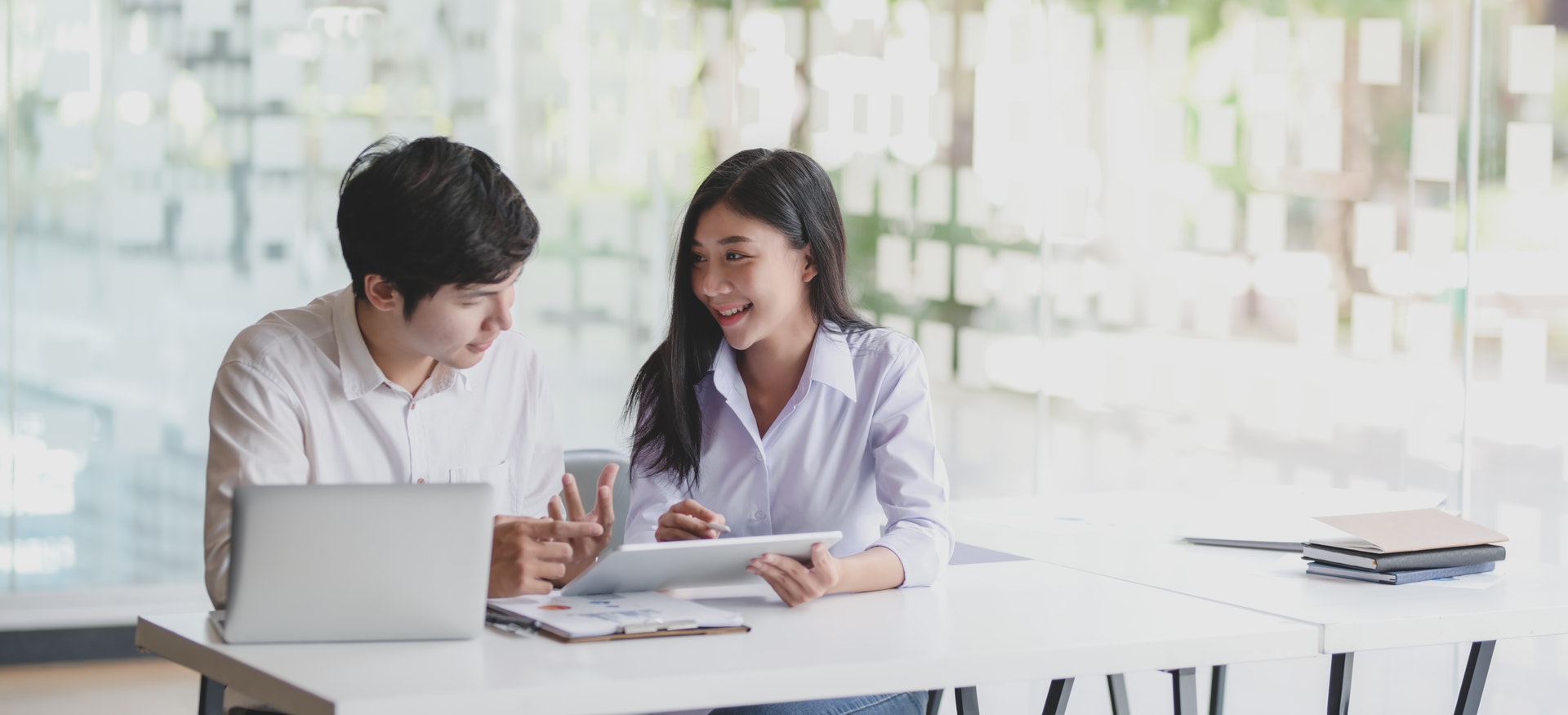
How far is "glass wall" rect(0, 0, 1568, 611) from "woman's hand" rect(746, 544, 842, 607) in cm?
282

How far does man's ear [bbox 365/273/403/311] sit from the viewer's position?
1.98m

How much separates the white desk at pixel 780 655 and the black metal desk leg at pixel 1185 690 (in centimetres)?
9

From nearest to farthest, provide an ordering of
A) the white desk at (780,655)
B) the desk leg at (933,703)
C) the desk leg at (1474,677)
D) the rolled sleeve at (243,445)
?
the white desk at (780,655) < the rolled sleeve at (243,445) < the desk leg at (1474,677) < the desk leg at (933,703)

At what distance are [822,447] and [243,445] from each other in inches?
32.0

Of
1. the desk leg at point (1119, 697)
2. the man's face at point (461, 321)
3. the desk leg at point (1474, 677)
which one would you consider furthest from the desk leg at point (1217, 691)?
the man's face at point (461, 321)

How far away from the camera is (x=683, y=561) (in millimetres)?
1890

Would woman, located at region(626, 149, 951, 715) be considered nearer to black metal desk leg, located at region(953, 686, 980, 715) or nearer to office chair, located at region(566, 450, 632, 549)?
office chair, located at region(566, 450, 632, 549)

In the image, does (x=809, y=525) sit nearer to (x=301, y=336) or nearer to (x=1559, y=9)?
(x=301, y=336)

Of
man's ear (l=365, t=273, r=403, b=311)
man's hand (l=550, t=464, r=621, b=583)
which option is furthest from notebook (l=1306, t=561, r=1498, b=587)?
man's ear (l=365, t=273, r=403, b=311)

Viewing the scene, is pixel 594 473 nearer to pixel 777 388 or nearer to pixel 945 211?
pixel 777 388

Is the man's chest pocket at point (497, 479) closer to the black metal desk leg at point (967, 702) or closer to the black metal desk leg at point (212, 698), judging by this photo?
the black metal desk leg at point (212, 698)

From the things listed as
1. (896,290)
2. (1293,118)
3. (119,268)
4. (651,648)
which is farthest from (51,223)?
(1293,118)

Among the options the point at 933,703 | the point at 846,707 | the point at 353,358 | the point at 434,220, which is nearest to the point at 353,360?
the point at 353,358

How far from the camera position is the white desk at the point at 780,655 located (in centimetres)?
154
